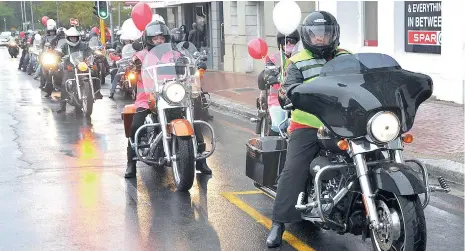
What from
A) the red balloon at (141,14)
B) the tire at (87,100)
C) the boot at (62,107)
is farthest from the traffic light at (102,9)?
the red balloon at (141,14)

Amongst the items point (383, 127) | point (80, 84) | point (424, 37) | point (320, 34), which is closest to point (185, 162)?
point (320, 34)

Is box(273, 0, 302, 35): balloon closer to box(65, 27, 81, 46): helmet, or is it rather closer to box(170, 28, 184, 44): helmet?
box(170, 28, 184, 44): helmet

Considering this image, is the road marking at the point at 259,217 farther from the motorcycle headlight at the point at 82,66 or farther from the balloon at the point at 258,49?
the motorcycle headlight at the point at 82,66

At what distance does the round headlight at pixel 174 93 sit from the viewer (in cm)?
821

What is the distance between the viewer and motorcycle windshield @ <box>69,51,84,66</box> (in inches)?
632

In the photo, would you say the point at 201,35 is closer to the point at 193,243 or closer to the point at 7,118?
the point at 7,118

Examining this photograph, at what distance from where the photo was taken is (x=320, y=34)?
5.80 meters

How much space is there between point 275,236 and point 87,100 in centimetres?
998

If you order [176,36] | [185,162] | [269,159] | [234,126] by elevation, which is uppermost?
[176,36]

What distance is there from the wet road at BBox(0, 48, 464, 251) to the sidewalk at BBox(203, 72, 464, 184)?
1.16 metres

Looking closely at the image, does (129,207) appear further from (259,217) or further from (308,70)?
(308,70)

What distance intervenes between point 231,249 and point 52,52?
14357mm

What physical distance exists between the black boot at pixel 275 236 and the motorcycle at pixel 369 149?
1.97 ft

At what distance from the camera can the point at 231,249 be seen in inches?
241
